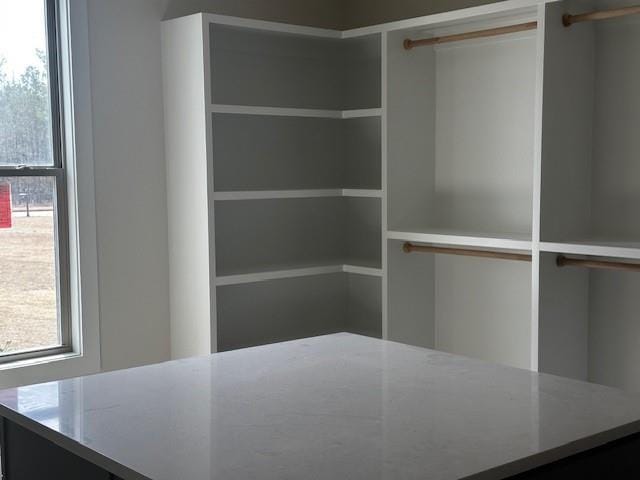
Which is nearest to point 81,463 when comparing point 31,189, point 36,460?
point 36,460

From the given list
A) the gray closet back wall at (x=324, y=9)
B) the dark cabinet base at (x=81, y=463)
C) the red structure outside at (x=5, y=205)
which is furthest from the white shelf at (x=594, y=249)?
the red structure outside at (x=5, y=205)

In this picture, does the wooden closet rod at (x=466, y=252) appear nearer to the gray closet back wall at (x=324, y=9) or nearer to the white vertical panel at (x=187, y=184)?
the white vertical panel at (x=187, y=184)

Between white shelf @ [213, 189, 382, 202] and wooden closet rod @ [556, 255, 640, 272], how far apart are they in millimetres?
936

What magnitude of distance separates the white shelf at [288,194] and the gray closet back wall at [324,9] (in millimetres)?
905

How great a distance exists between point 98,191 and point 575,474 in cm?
265

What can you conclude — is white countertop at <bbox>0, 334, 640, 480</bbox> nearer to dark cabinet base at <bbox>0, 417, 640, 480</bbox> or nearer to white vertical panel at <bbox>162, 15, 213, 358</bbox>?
dark cabinet base at <bbox>0, 417, 640, 480</bbox>

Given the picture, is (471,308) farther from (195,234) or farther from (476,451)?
(476,451)

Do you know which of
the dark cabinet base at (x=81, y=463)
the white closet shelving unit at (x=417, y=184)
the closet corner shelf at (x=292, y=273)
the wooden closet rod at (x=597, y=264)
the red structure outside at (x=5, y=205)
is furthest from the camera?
the closet corner shelf at (x=292, y=273)

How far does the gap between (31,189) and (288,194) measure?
3.73 ft

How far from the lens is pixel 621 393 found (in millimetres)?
1871

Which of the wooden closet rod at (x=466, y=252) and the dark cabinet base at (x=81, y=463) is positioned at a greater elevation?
the wooden closet rod at (x=466, y=252)

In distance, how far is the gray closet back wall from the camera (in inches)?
156

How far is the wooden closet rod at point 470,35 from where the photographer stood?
340cm

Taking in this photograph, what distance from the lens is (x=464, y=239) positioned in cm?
356
